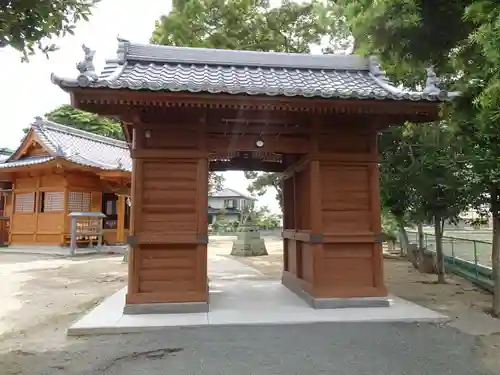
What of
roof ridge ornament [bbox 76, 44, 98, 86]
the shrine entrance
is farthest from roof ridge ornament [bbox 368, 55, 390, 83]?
roof ridge ornament [bbox 76, 44, 98, 86]

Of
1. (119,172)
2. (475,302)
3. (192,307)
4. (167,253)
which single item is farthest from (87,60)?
(119,172)

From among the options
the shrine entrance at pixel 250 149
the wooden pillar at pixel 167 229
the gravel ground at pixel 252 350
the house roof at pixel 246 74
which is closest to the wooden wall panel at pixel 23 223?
the gravel ground at pixel 252 350

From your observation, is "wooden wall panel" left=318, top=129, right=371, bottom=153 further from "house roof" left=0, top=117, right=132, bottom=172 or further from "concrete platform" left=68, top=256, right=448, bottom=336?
"house roof" left=0, top=117, right=132, bottom=172

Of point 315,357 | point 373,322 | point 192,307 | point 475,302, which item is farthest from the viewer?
point 475,302

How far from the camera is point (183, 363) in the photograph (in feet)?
12.8

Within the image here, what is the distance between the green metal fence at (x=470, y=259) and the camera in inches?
348

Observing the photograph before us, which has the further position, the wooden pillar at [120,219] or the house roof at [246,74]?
the wooden pillar at [120,219]

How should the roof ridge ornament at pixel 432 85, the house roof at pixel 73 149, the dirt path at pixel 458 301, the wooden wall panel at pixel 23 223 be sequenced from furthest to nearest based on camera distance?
the wooden wall panel at pixel 23 223 < the house roof at pixel 73 149 < the roof ridge ornament at pixel 432 85 < the dirt path at pixel 458 301

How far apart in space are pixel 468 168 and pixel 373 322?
352 centimetres

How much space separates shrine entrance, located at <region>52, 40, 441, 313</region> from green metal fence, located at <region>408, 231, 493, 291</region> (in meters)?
4.07

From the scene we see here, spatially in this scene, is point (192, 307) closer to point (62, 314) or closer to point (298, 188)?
point (62, 314)

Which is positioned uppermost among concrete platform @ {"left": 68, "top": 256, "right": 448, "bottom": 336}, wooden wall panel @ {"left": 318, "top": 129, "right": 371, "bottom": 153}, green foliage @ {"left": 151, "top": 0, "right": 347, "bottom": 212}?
green foliage @ {"left": 151, "top": 0, "right": 347, "bottom": 212}

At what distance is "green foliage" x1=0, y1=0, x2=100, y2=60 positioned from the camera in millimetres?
3291

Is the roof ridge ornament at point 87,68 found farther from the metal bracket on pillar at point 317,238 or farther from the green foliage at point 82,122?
the green foliage at point 82,122
